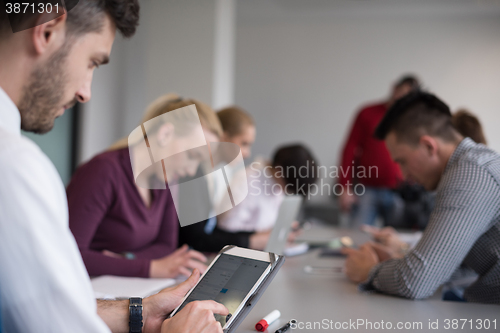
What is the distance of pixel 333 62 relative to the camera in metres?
5.64

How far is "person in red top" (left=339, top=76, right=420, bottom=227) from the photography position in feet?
12.0

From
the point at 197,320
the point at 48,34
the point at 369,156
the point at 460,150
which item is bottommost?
the point at 369,156

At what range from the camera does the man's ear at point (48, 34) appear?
27.5 inches

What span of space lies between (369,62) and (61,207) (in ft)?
17.9

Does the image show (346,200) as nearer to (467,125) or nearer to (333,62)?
(467,125)

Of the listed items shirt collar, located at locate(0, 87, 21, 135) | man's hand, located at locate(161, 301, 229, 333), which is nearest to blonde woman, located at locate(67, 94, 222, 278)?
man's hand, located at locate(161, 301, 229, 333)

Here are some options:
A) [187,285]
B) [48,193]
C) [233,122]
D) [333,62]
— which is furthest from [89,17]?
[333,62]

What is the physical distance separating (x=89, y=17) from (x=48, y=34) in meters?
0.09

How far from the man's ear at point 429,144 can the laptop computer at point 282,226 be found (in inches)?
21.0

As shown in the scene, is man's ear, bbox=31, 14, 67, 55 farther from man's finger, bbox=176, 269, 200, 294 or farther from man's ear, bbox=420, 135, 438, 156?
man's ear, bbox=420, 135, 438, 156

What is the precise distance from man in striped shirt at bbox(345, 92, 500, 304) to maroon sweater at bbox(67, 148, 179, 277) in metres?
0.72

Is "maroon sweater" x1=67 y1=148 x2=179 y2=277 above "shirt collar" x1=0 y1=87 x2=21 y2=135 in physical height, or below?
below

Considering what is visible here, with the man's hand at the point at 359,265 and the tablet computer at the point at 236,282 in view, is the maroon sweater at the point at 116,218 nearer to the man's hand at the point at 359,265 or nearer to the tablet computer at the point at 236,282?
the tablet computer at the point at 236,282

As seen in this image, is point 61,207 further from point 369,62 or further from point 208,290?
point 369,62
